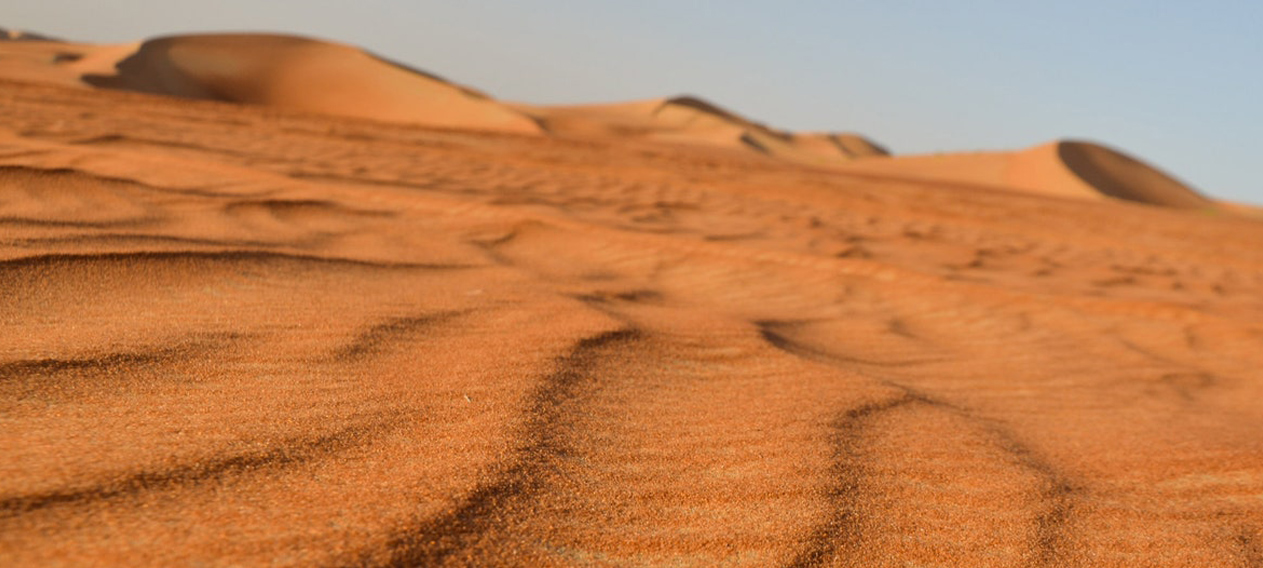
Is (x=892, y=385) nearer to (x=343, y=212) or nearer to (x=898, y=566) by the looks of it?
(x=898, y=566)

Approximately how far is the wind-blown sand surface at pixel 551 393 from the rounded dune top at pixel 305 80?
33.6 feet

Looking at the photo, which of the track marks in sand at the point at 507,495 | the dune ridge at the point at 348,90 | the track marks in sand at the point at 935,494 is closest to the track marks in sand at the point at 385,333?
the track marks in sand at the point at 507,495

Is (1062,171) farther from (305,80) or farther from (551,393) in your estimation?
(551,393)

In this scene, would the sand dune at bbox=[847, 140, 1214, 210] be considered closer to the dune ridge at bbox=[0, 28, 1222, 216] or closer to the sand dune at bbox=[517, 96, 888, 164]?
the dune ridge at bbox=[0, 28, 1222, 216]

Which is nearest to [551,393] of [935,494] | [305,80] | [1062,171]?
[935,494]

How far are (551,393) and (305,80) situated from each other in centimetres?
1470

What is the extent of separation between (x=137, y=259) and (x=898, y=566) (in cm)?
187

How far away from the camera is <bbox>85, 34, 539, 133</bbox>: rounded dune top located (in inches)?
550

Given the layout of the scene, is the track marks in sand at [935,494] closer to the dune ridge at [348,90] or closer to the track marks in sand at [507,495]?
the track marks in sand at [507,495]

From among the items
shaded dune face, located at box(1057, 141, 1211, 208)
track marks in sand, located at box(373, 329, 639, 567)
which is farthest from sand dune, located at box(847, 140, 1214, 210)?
track marks in sand, located at box(373, 329, 639, 567)

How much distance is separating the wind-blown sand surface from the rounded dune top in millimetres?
10240

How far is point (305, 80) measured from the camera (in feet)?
49.8

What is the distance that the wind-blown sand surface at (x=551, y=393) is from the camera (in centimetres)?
116

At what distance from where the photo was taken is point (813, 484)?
141 centimetres
